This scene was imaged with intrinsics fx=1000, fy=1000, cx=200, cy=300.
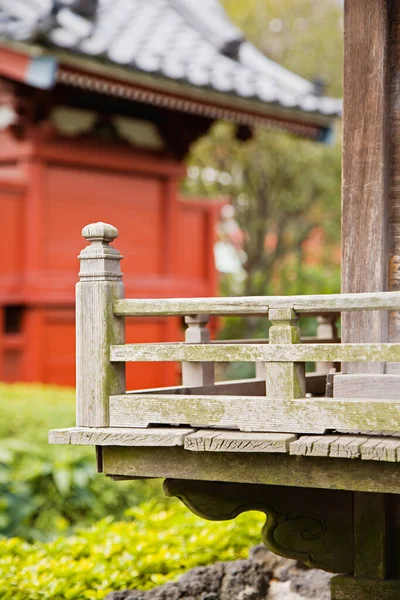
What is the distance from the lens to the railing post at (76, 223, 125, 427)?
4.18m

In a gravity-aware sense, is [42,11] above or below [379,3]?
above

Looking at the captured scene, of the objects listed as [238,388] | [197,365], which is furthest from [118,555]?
[197,365]

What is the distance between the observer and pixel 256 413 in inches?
154

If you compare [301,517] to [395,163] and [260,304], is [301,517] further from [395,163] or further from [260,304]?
[395,163]

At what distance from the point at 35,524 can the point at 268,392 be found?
4.39 metres

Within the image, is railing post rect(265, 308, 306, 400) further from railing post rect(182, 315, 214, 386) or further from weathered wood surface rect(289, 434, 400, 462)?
railing post rect(182, 315, 214, 386)

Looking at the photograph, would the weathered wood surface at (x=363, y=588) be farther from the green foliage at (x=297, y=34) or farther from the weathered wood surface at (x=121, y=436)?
the green foliage at (x=297, y=34)

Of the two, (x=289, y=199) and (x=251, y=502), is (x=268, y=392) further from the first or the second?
(x=289, y=199)

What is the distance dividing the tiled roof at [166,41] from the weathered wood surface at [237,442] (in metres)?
6.93

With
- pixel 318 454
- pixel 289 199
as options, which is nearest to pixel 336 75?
pixel 289 199

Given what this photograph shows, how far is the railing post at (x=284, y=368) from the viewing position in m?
3.88

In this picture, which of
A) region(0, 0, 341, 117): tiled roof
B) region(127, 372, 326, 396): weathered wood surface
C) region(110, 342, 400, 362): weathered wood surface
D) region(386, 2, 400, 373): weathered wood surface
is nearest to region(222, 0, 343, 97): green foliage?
region(0, 0, 341, 117): tiled roof

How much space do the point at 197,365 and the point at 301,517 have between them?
37.5 inches

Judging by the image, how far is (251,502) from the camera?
4.51 m
